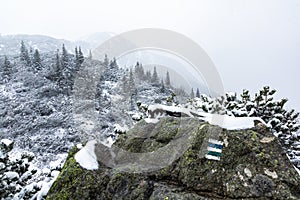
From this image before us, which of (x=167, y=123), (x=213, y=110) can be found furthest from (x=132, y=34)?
(x=213, y=110)

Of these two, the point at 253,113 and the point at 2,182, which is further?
the point at 253,113

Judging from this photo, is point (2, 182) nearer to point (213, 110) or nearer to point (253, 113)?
point (213, 110)

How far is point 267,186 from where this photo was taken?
127 inches

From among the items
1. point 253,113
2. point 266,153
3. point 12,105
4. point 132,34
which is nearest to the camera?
point 266,153

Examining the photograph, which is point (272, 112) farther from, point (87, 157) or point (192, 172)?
point (87, 157)

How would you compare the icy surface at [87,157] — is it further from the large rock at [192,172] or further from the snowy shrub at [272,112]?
the snowy shrub at [272,112]

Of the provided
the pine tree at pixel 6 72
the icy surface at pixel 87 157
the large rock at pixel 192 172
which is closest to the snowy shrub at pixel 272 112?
the large rock at pixel 192 172

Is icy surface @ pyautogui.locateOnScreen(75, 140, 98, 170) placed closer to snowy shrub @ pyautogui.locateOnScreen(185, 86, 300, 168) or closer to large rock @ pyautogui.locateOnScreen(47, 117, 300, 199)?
large rock @ pyautogui.locateOnScreen(47, 117, 300, 199)

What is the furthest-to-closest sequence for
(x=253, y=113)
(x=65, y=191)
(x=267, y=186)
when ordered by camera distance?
(x=253, y=113) < (x=65, y=191) < (x=267, y=186)

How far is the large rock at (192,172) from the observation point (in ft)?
10.8

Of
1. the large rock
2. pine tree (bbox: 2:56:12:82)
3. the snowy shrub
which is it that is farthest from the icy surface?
pine tree (bbox: 2:56:12:82)

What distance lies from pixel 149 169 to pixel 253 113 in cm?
511

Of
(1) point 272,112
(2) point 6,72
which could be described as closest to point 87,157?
(1) point 272,112

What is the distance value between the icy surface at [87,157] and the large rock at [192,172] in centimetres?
9
